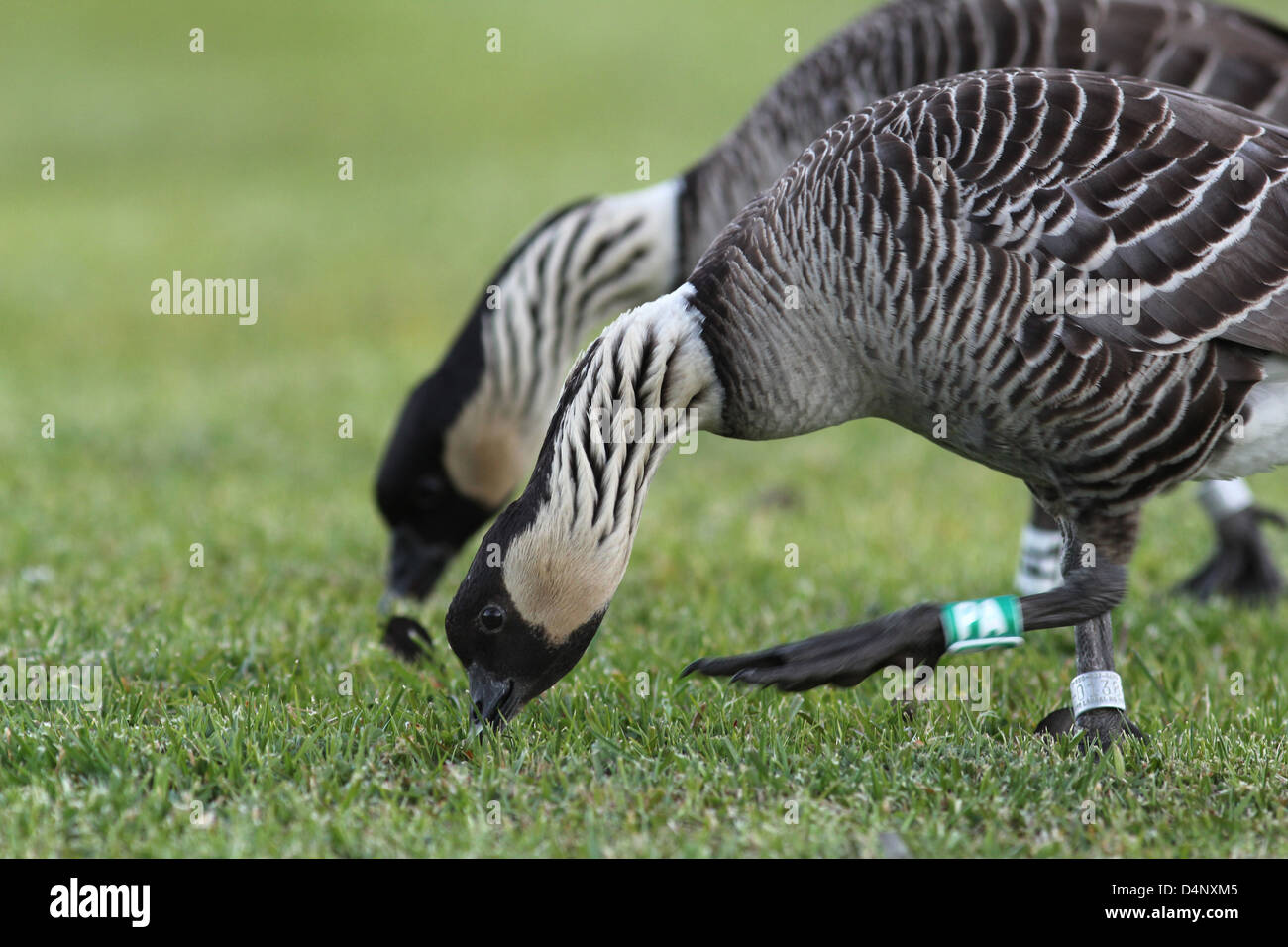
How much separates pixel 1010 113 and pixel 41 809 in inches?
151

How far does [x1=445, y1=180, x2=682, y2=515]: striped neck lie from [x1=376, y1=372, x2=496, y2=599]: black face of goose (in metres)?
0.08

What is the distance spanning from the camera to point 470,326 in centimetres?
714

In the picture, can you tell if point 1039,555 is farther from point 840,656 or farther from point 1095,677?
point 840,656

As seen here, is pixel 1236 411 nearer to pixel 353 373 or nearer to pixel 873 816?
pixel 873 816

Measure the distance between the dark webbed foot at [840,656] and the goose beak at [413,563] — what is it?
2.97 metres

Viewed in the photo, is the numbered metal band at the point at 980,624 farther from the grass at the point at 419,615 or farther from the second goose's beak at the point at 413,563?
the second goose's beak at the point at 413,563

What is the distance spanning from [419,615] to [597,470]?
7.63ft

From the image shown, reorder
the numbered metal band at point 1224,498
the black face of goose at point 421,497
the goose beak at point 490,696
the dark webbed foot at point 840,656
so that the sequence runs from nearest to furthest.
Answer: the dark webbed foot at point 840,656, the goose beak at point 490,696, the black face of goose at point 421,497, the numbered metal band at point 1224,498

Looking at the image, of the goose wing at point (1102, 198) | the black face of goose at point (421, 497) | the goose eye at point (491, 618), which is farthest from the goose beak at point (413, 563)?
the goose wing at point (1102, 198)

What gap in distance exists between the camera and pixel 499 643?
4551 mm

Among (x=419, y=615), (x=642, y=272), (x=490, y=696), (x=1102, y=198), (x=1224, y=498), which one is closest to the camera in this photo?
(x=1102, y=198)

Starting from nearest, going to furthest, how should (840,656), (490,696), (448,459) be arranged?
(840,656), (490,696), (448,459)

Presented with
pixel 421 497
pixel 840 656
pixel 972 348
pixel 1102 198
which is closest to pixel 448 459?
pixel 421 497

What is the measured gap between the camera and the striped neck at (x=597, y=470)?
444 centimetres
